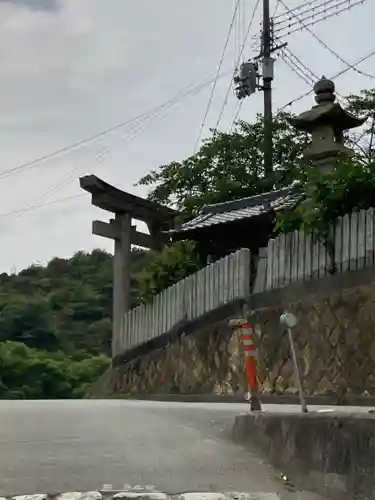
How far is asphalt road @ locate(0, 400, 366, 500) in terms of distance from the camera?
257 inches

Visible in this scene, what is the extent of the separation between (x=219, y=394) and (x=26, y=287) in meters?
40.1

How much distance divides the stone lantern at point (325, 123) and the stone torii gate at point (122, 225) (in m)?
7.24

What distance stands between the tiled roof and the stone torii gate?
283 cm

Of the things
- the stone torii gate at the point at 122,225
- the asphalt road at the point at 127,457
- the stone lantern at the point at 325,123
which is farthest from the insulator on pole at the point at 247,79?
the asphalt road at the point at 127,457

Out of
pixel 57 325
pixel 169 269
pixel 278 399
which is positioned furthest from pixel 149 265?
pixel 57 325

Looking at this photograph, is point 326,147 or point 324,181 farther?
point 326,147

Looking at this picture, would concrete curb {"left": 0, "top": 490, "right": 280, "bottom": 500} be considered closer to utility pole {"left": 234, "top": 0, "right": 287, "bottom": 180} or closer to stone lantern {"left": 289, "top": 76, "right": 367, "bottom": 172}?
stone lantern {"left": 289, "top": 76, "right": 367, "bottom": 172}

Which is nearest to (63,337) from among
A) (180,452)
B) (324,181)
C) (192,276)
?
(192,276)

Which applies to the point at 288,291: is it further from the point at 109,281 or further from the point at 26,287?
the point at 26,287

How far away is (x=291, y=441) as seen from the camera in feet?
23.0

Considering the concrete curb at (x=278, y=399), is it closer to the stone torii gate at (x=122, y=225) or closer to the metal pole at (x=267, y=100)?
the stone torii gate at (x=122, y=225)

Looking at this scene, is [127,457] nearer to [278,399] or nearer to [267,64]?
[278,399]

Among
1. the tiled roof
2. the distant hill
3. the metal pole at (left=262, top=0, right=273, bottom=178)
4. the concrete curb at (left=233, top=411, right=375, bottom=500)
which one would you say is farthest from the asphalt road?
the distant hill

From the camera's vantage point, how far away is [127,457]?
7504 mm
